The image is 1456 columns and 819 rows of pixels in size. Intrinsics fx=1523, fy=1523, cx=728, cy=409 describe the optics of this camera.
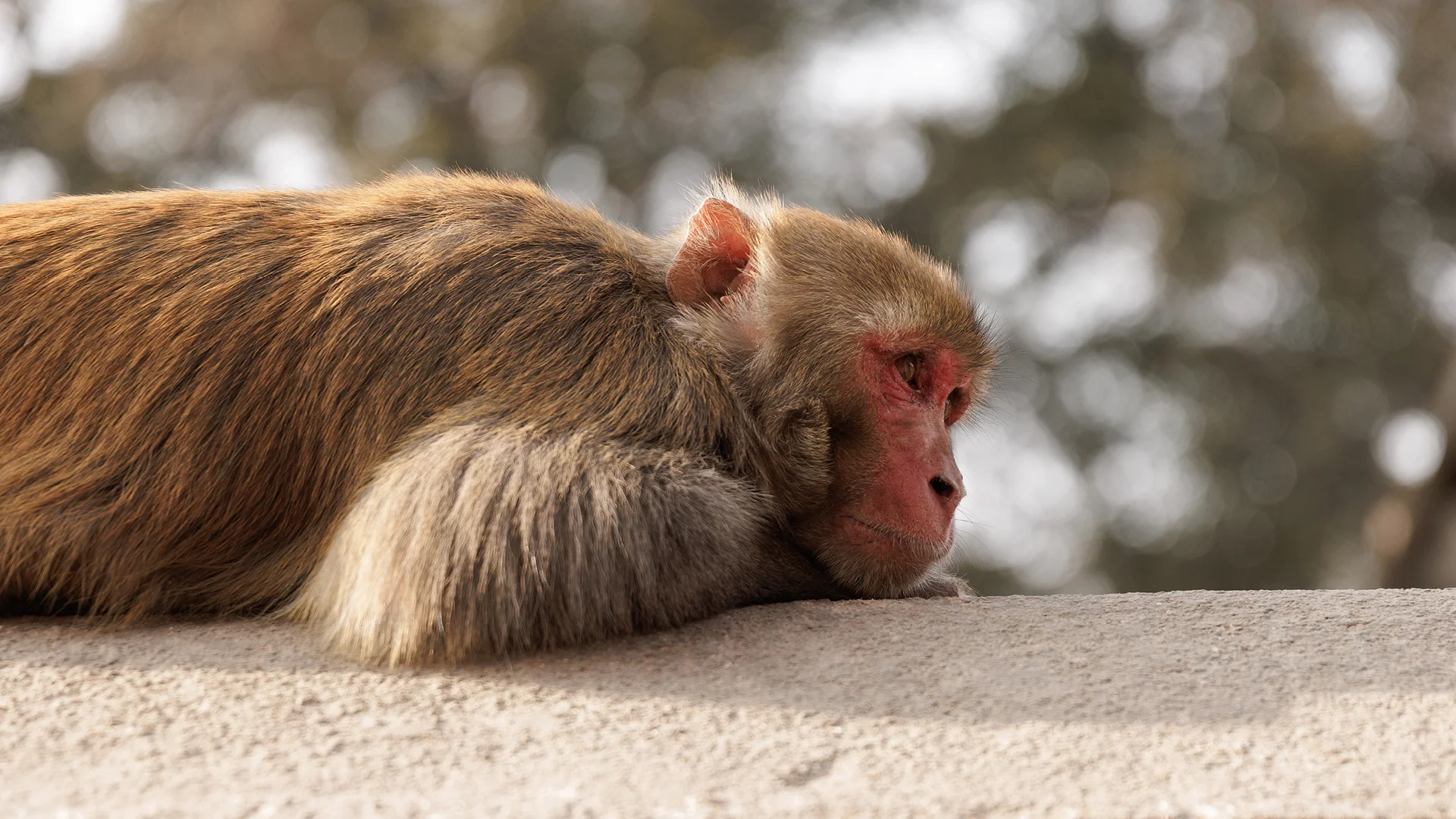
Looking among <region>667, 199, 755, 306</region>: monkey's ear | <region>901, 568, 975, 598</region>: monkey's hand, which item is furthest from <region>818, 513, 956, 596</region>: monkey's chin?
Result: <region>667, 199, 755, 306</region>: monkey's ear

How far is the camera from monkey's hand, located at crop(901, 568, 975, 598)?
3.99 m

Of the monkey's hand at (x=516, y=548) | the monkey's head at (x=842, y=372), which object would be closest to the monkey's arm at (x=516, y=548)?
the monkey's hand at (x=516, y=548)

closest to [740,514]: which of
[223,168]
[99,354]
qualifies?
[99,354]

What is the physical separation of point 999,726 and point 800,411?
3.76 ft

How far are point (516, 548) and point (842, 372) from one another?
3.48 feet

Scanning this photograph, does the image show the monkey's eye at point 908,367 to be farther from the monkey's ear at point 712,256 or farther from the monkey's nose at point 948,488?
the monkey's ear at point 712,256

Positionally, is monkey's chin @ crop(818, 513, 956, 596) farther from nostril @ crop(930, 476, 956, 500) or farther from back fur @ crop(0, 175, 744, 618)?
back fur @ crop(0, 175, 744, 618)

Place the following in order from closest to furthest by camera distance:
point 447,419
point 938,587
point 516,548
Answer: point 516,548
point 447,419
point 938,587

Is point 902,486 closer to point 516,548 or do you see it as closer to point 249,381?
point 516,548

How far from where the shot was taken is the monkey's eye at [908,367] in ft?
12.9

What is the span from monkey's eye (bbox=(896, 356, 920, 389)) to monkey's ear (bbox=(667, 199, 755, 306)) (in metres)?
0.46

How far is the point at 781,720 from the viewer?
2902mm

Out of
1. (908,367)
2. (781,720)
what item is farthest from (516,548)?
(908,367)

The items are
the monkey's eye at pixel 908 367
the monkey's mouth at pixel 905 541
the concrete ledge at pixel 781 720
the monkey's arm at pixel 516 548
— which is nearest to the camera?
the concrete ledge at pixel 781 720
